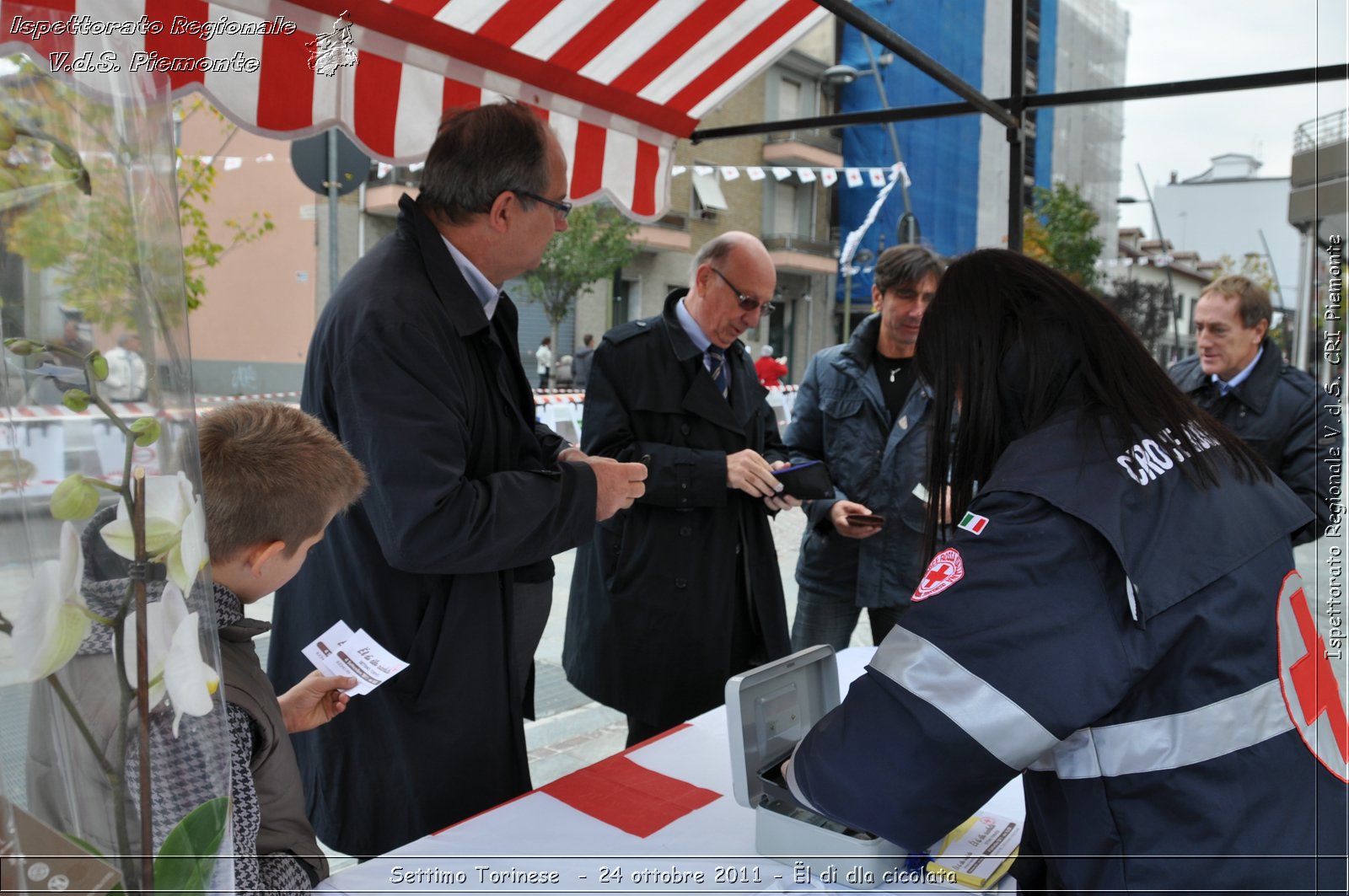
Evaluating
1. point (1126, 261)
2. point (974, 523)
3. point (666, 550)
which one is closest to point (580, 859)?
point (974, 523)

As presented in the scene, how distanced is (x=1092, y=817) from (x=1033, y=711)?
0.19 meters

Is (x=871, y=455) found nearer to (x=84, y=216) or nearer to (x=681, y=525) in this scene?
(x=681, y=525)

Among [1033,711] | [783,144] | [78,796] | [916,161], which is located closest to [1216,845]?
[1033,711]

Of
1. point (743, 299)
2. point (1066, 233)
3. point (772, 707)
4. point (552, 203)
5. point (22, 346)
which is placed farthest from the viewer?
point (1066, 233)

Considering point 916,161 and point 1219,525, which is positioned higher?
point 916,161

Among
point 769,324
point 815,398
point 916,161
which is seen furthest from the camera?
point 769,324

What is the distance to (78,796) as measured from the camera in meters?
0.67

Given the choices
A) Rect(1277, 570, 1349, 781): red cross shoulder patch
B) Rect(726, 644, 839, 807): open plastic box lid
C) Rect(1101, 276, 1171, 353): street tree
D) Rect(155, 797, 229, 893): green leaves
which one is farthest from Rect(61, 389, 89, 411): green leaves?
Rect(1101, 276, 1171, 353): street tree

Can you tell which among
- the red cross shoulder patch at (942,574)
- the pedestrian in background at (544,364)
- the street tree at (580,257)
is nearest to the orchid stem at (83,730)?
the red cross shoulder patch at (942,574)

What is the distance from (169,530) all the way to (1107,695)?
0.91m

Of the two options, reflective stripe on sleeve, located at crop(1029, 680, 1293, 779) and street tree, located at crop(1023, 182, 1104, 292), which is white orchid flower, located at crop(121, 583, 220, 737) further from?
street tree, located at crop(1023, 182, 1104, 292)

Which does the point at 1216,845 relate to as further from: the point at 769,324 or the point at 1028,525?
the point at 769,324

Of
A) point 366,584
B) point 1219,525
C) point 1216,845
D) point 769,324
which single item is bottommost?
point 1216,845

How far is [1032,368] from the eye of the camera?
124cm
